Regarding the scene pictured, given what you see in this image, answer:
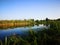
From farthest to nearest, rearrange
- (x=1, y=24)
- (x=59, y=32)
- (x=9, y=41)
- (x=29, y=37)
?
(x=1, y=24) < (x=59, y=32) < (x=29, y=37) < (x=9, y=41)

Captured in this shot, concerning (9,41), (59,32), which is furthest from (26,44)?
(59,32)

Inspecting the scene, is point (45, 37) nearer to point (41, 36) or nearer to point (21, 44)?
point (41, 36)

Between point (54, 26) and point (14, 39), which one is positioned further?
point (54, 26)

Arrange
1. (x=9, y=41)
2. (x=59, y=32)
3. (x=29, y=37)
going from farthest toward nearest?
(x=59, y=32)
(x=29, y=37)
(x=9, y=41)

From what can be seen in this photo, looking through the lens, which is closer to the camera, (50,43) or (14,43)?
(14,43)

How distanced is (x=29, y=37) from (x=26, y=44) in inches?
19.2

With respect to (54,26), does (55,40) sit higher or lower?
lower

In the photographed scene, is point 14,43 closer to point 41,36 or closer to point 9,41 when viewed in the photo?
point 9,41

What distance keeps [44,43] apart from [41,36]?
236 millimetres

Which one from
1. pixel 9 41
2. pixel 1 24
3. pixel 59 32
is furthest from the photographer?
pixel 1 24

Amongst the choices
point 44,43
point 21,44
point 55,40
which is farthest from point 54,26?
point 21,44

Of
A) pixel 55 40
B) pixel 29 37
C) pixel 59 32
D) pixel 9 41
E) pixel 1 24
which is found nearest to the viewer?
pixel 9 41

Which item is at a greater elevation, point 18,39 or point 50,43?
point 18,39

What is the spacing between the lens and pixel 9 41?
9.10ft
